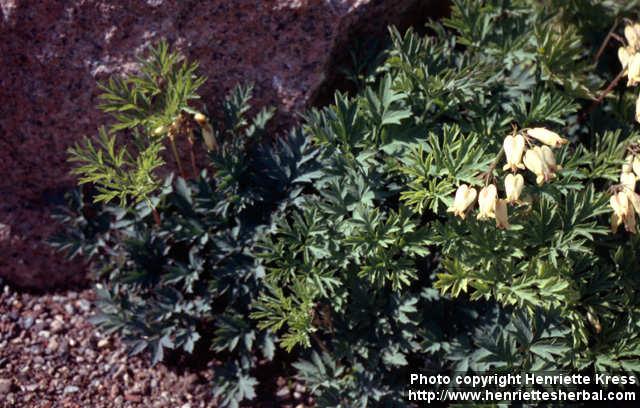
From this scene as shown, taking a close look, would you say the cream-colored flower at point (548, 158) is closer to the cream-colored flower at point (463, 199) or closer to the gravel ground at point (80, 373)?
the cream-colored flower at point (463, 199)

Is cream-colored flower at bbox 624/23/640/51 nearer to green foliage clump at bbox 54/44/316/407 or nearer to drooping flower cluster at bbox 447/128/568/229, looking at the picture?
drooping flower cluster at bbox 447/128/568/229

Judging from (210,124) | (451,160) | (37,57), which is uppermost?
(37,57)

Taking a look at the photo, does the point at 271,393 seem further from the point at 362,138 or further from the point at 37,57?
the point at 37,57

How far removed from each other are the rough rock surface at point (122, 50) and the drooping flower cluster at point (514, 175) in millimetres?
994

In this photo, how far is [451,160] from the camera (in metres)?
2.57

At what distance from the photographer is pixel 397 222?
2.64 m

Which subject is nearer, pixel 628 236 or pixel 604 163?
pixel 604 163

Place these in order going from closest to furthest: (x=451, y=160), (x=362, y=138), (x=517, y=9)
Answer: (x=451, y=160) < (x=362, y=138) < (x=517, y=9)

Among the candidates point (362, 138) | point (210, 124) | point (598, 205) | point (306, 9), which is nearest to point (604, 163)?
point (598, 205)

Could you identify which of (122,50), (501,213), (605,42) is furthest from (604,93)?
(122,50)

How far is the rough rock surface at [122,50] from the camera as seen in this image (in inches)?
115

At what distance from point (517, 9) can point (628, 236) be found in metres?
1.15

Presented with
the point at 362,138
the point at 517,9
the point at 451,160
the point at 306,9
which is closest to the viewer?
the point at 451,160

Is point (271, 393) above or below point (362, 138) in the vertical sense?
below
